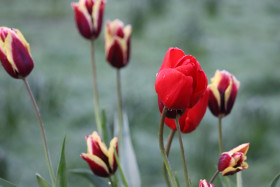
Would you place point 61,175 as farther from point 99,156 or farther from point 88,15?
point 88,15

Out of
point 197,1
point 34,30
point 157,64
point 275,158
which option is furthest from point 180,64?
point 197,1

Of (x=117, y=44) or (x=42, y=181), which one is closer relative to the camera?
(x=42, y=181)

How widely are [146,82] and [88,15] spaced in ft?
3.33

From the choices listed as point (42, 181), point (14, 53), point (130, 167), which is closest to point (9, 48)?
point (14, 53)

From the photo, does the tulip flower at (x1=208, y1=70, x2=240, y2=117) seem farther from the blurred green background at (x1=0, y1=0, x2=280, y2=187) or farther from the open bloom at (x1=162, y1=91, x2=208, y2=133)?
the blurred green background at (x1=0, y1=0, x2=280, y2=187)

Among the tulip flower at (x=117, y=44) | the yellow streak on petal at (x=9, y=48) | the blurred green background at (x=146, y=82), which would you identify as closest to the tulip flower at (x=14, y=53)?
the yellow streak on petal at (x=9, y=48)

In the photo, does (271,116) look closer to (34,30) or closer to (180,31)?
(180,31)

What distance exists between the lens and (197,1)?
2.33 meters

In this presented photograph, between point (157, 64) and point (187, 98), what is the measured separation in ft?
4.53

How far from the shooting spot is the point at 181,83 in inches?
13.6

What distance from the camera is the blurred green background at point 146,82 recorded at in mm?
1146

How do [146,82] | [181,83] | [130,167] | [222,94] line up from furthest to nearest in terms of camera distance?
[146,82]
[130,167]
[222,94]
[181,83]

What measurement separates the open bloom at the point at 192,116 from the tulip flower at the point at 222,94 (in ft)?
0.15

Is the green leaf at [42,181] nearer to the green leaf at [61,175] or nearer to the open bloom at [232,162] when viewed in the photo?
the green leaf at [61,175]
